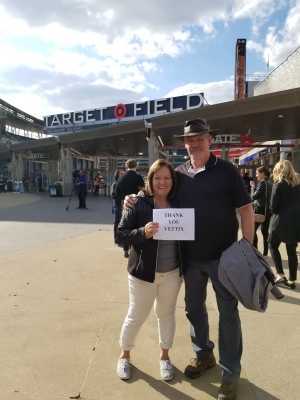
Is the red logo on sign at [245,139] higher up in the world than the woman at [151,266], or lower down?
higher up

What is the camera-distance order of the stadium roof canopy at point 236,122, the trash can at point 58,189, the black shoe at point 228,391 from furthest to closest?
the trash can at point 58,189 < the stadium roof canopy at point 236,122 < the black shoe at point 228,391

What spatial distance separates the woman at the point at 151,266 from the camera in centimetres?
315

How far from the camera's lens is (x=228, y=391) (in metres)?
3.00

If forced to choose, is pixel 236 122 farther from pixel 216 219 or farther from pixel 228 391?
pixel 228 391

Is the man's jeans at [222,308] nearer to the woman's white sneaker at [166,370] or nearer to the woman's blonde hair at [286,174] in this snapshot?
the woman's white sneaker at [166,370]

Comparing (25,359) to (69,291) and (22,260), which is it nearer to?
(69,291)

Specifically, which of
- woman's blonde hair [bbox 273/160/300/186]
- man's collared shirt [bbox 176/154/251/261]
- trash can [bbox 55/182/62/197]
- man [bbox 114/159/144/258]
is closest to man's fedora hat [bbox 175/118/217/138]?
man's collared shirt [bbox 176/154/251/261]

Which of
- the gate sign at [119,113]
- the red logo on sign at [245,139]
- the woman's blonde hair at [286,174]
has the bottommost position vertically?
the woman's blonde hair at [286,174]

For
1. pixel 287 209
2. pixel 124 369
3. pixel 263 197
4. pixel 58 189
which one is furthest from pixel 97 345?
pixel 58 189

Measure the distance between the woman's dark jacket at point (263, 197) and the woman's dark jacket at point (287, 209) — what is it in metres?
1.86

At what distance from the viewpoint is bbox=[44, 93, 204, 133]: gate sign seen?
4203cm

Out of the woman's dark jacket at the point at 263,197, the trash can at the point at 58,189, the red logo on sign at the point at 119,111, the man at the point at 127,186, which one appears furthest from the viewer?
the red logo on sign at the point at 119,111

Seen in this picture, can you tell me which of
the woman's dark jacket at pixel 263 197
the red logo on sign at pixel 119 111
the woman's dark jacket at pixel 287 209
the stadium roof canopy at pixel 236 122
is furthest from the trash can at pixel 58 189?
the woman's dark jacket at pixel 287 209

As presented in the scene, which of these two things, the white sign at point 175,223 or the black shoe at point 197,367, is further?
the black shoe at point 197,367
